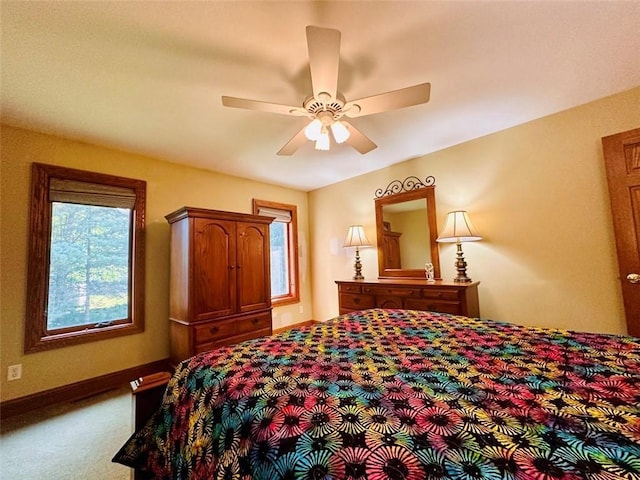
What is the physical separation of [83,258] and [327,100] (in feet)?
9.06

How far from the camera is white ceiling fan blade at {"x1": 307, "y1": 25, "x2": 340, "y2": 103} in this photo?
1.15 metres

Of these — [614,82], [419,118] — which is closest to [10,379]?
[419,118]

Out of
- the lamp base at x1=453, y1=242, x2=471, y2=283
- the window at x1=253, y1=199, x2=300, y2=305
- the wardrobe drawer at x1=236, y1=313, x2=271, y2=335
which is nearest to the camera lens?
the lamp base at x1=453, y1=242, x2=471, y2=283

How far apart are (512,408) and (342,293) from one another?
2611 millimetres

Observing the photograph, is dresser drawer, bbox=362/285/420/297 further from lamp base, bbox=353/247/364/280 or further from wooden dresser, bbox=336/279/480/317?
lamp base, bbox=353/247/364/280

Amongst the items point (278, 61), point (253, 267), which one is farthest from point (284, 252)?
point (278, 61)

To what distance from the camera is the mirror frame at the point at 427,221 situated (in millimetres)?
3066

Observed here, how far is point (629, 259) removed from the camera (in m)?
1.91

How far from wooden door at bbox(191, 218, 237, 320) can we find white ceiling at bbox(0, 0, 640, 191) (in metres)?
0.94

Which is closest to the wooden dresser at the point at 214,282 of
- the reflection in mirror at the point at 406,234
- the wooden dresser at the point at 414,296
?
the wooden dresser at the point at 414,296

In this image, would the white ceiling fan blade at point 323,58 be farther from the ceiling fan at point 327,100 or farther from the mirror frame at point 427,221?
the mirror frame at point 427,221

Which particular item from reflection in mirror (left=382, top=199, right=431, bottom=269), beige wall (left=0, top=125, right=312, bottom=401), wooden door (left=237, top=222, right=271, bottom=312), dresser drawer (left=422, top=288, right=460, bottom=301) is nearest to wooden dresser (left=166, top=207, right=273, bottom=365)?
wooden door (left=237, top=222, right=271, bottom=312)

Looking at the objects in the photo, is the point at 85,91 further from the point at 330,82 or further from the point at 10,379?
the point at 10,379

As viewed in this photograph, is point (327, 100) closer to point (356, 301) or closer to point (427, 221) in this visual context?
point (427, 221)
